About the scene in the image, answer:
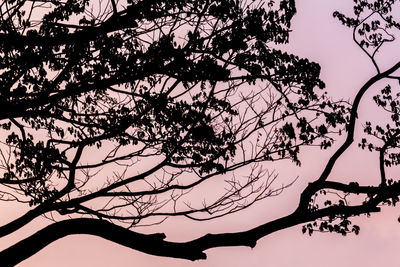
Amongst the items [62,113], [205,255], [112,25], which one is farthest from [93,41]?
[205,255]

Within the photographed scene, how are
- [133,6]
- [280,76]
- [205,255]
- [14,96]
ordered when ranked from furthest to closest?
[280,76], [133,6], [14,96], [205,255]

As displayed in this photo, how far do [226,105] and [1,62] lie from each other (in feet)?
13.2

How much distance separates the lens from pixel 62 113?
9.62m

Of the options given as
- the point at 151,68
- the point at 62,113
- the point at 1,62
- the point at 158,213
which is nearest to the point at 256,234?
the point at 158,213

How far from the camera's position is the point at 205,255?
809cm

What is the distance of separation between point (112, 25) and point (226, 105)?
8.72 feet

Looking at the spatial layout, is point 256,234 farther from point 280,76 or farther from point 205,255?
point 280,76

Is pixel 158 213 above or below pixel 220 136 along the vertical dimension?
below

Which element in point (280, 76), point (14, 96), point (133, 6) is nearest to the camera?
point (14, 96)

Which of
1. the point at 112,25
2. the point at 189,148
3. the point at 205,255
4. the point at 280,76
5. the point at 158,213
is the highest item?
the point at 112,25

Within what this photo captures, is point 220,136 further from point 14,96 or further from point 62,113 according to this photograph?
point 14,96

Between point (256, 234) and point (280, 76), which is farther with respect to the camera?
point (280, 76)

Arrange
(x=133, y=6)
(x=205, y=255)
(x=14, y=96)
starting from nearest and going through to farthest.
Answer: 1. (x=205, y=255)
2. (x=14, y=96)
3. (x=133, y=6)

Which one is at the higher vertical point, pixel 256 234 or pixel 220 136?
pixel 220 136
